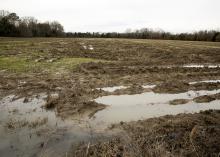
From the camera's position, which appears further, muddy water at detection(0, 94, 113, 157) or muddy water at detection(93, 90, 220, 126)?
muddy water at detection(93, 90, 220, 126)

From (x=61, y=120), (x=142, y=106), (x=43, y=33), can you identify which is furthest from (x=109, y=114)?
(x=43, y=33)

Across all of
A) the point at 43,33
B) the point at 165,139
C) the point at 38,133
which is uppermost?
the point at 43,33

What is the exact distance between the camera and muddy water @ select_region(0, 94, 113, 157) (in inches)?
192

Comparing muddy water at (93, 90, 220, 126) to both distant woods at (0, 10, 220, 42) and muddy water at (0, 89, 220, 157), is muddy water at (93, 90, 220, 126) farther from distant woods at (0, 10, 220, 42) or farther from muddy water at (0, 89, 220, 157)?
distant woods at (0, 10, 220, 42)

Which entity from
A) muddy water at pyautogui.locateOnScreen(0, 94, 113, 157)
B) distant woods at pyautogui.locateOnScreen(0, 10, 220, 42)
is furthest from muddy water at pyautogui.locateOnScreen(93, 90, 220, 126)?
distant woods at pyautogui.locateOnScreen(0, 10, 220, 42)

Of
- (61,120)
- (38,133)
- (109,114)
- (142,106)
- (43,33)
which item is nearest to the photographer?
(38,133)

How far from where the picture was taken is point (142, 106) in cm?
770

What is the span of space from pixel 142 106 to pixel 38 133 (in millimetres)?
3731

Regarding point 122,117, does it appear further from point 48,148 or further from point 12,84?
point 12,84

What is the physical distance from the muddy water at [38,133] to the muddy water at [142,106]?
81cm

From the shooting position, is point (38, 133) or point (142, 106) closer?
point (38, 133)

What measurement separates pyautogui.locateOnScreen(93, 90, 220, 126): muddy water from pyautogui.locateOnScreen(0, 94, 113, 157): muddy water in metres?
0.81

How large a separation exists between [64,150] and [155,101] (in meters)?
4.41

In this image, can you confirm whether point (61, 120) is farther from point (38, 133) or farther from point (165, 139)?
point (165, 139)
